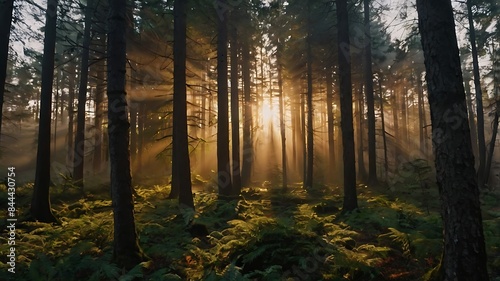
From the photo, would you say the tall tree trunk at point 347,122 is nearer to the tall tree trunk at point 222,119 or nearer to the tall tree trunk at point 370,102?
the tall tree trunk at point 222,119

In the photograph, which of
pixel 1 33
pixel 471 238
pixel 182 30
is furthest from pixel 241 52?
pixel 471 238

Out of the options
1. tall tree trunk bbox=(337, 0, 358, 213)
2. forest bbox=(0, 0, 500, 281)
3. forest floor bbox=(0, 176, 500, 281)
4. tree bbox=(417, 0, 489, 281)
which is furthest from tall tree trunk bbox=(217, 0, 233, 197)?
tree bbox=(417, 0, 489, 281)

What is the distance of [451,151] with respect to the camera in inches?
172

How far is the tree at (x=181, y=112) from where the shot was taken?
1189cm

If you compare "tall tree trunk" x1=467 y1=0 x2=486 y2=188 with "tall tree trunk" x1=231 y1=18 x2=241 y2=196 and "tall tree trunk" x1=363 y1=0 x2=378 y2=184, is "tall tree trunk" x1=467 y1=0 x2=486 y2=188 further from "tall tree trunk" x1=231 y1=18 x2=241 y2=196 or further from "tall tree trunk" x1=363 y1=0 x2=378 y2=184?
"tall tree trunk" x1=231 y1=18 x2=241 y2=196

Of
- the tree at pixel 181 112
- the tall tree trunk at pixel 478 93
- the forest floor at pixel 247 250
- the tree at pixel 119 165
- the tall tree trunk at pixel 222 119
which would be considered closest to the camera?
the forest floor at pixel 247 250

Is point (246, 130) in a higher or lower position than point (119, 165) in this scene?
higher

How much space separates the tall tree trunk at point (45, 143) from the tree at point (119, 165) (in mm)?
5450

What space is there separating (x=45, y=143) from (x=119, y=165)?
245 inches

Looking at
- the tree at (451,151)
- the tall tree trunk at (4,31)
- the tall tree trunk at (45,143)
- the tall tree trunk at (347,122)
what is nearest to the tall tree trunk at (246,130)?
the tall tree trunk at (347,122)

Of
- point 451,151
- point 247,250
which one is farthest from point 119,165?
point 451,151

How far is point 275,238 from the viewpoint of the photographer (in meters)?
6.32

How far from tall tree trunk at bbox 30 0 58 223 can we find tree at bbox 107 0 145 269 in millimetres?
5450

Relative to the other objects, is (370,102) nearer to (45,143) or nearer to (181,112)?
(181,112)
